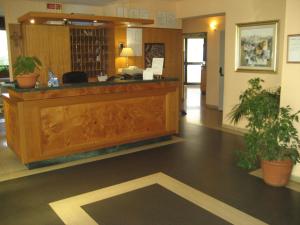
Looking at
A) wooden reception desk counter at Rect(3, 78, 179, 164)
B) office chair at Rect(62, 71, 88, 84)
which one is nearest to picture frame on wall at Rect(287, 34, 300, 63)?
wooden reception desk counter at Rect(3, 78, 179, 164)

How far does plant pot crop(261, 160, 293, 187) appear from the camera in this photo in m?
3.49

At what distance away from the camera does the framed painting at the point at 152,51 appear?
7957 millimetres

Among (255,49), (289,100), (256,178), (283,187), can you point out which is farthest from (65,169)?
(255,49)

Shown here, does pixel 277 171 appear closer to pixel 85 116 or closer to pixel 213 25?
pixel 85 116

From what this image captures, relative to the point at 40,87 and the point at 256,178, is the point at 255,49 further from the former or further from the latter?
the point at 40,87

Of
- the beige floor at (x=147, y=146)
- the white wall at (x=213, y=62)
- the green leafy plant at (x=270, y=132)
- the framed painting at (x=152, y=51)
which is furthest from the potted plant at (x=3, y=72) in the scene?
the green leafy plant at (x=270, y=132)

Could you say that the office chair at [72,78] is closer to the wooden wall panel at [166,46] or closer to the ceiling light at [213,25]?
the wooden wall panel at [166,46]

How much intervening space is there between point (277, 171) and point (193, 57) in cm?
1069

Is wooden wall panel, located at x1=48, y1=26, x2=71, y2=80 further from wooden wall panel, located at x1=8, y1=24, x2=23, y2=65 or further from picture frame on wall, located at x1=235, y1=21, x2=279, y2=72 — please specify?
picture frame on wall, located at x1=235, y1=21, x2=279, y2=72

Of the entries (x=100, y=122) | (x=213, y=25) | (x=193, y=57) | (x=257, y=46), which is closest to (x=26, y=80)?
(x=100, y=122)

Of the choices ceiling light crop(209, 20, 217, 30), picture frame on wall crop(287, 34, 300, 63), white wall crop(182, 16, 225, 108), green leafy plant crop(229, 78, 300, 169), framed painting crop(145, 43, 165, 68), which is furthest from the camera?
ceiling light crop(209, 20, 217, 30)

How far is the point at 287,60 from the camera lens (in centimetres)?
368

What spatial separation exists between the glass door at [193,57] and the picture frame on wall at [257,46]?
7.48 metres

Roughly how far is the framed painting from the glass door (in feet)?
18.3
